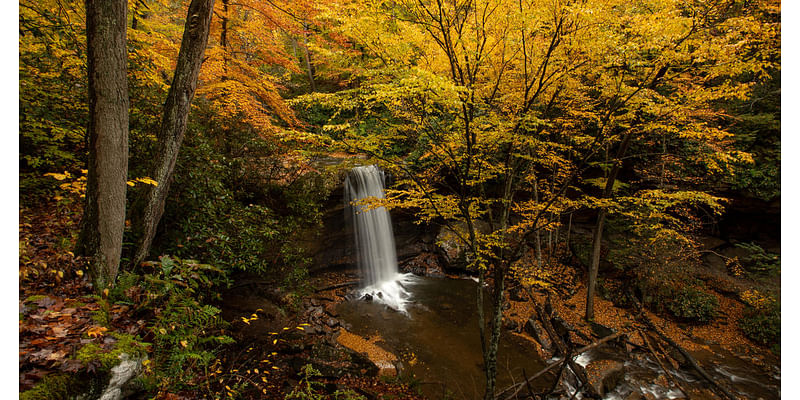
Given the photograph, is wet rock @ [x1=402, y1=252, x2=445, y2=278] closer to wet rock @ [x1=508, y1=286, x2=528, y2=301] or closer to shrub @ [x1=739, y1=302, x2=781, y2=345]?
wet rock @ [x1=508, y1=286, x2=528, y2=301]

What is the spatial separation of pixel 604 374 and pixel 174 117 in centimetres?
881

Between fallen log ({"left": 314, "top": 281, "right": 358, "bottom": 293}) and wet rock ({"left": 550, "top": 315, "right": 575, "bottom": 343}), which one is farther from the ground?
fallen log ({"left": 314, "top": 281, "right": 358, "bottom": 293})

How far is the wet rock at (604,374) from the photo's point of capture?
582cm

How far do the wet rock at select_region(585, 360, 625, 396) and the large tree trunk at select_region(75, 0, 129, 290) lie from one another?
7990 mm

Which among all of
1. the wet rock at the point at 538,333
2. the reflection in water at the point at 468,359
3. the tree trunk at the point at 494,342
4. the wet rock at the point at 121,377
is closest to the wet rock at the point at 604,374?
the reflection in water at the point at 468,359

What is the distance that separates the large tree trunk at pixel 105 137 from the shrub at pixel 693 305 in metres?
12.9

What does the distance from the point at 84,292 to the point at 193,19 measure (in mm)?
3205

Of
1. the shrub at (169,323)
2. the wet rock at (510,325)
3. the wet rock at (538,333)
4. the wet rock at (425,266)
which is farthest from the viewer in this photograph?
the wet rock at (425,266)

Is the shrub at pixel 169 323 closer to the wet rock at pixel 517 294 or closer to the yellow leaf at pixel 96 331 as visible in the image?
the yellow leaf at pixel 96 331

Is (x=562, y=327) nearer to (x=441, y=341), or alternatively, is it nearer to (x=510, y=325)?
(x=510, y=325)

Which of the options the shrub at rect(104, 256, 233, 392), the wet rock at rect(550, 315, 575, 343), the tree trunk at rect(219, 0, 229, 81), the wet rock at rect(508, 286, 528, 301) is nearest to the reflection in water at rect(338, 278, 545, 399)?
the wet rock at rect(508, 286, 528, 301)

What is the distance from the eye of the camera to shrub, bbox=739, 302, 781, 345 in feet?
25.3

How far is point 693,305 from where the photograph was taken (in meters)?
8.64

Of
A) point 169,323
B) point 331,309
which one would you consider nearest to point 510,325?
point 331,309
